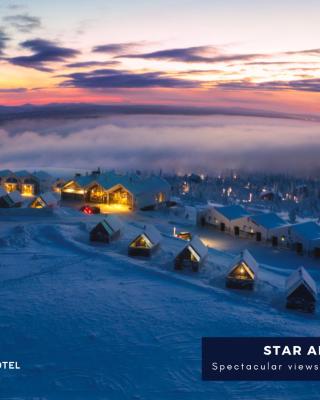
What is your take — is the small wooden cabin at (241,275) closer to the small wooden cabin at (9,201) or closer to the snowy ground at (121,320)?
the snowy ground at (121,320)

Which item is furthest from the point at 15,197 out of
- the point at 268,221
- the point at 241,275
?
the point at 241,275

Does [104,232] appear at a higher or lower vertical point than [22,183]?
lower

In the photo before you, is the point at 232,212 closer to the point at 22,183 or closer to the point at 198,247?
the point at 198,247

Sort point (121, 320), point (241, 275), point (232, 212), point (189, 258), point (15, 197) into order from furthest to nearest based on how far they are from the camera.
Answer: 1. point (15, 197)
2. point (232, 212)
3. point (189, 258)
4. point (241, 275)
5. point (121, 320)

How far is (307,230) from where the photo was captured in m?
41.3

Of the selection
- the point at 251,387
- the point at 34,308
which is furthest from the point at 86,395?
the point at 34,308

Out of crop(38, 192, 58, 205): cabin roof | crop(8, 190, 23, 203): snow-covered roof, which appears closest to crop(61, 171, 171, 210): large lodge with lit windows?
crop(38, 192, 58, 205): cabin roof

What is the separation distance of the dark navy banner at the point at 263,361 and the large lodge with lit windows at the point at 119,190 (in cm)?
3835

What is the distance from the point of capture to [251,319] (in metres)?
22.2

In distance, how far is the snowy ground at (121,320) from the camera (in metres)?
16.0

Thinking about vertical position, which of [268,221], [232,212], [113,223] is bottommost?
[268,221]

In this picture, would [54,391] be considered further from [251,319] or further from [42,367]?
[251,319]

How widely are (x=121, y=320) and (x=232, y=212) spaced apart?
28953mm

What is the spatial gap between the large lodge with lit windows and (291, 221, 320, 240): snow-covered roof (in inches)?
793
